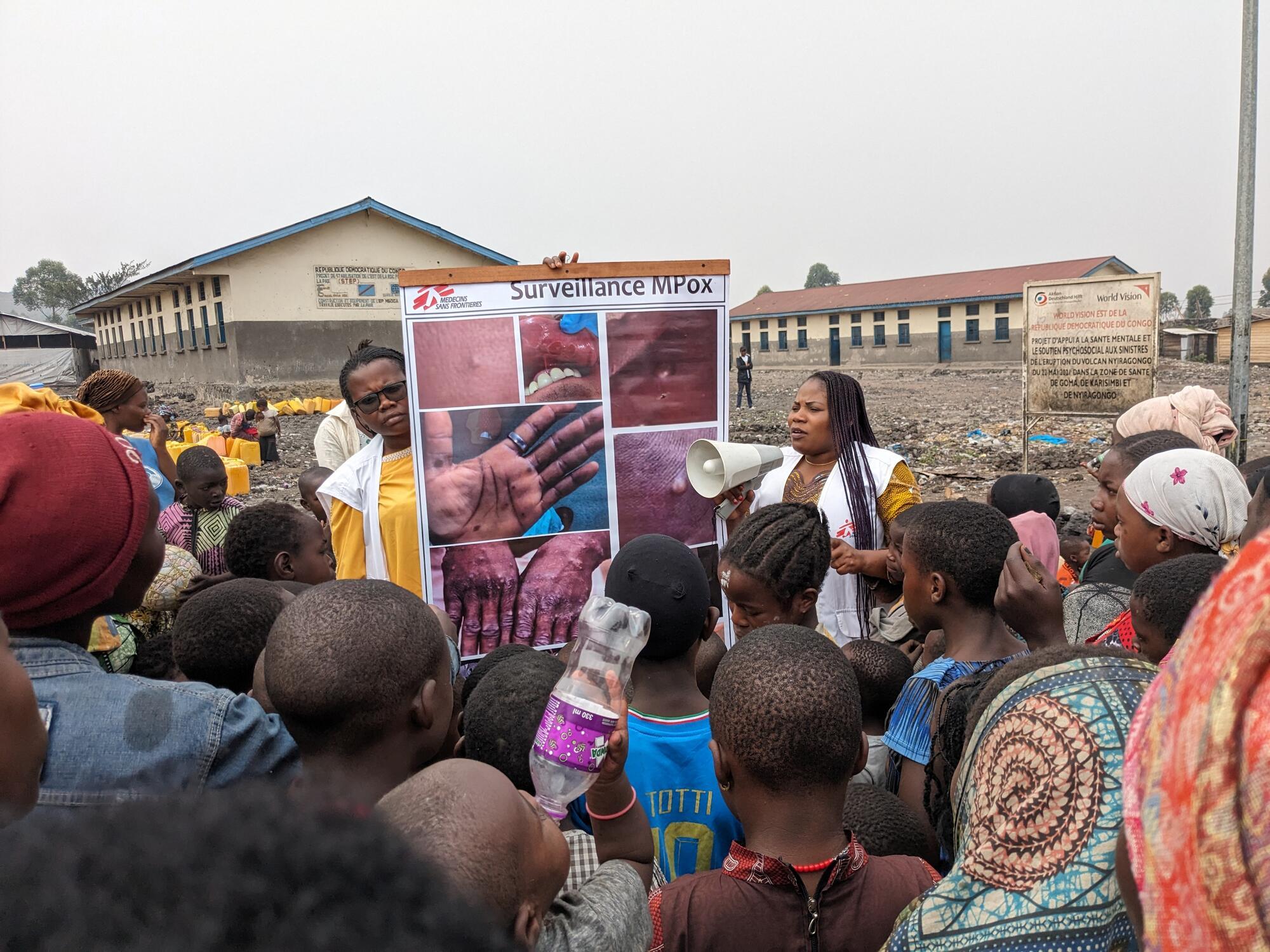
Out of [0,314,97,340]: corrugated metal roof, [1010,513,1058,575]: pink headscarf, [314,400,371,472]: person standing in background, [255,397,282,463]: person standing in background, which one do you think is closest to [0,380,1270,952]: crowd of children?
[1010,513,1058,575]: pink headscarf

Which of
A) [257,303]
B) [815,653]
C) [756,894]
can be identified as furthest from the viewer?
[257,303]

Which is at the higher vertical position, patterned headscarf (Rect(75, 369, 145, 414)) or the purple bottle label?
patterned headscarf (Rect(75, 369, 145, 414))

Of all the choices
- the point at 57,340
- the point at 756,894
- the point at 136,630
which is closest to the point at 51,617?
the point at 756,894

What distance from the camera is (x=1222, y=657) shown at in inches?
28.0

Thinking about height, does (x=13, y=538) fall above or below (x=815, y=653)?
above

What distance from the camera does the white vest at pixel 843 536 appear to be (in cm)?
346

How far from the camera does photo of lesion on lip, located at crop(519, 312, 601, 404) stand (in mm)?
3477

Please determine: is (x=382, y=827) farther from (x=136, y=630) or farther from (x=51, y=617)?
(x=136, y=630)

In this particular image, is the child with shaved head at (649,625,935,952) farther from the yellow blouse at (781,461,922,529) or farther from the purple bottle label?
the yellow blouse at (781,461,922,529)

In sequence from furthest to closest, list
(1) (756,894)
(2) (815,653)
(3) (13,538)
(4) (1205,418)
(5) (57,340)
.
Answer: (5) (57,340)
(4) (1205,418)
(2) (815,653)
(1) (756,894)
(3) (13,538)

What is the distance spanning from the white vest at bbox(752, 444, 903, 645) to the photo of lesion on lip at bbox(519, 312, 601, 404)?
1046mm

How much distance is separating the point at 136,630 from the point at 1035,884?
10.7 feet

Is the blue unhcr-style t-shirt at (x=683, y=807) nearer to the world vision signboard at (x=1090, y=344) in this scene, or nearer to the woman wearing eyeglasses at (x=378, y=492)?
the woman wearing eyeglasses at (x=378, y=492)

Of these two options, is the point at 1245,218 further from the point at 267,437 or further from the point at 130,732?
the point at 267,437
